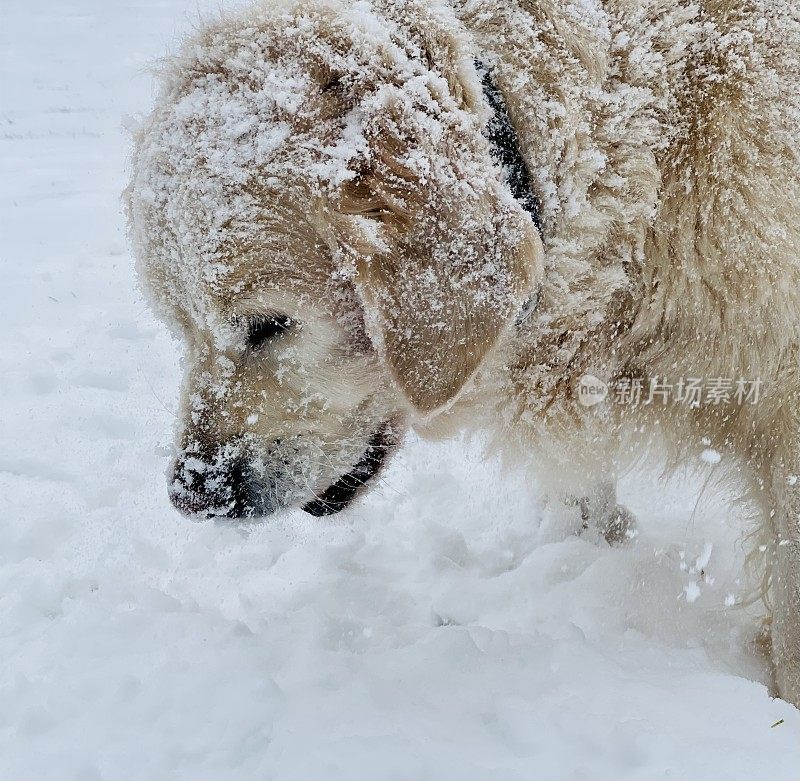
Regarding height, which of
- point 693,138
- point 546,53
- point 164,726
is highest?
point 546,53

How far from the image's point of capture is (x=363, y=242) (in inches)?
71.6

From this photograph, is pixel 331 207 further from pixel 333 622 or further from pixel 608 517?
pixel 608 517

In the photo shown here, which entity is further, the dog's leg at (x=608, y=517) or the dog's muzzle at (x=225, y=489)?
the dog's leg at (x=608, y=517)

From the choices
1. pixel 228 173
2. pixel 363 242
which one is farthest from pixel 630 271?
pixel 228 173

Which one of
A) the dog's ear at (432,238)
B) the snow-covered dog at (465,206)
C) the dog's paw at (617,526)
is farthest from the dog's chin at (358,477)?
→ the dog's paw at (617,526)

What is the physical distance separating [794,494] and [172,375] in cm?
332

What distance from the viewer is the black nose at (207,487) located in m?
2.12

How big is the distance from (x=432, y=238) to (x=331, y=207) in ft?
0.89

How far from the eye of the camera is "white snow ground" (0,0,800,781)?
73.7 inches

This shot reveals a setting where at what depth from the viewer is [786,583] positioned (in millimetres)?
2311

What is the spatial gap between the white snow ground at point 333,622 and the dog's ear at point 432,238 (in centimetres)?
80

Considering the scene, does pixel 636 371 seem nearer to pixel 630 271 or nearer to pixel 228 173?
pixel 630 271

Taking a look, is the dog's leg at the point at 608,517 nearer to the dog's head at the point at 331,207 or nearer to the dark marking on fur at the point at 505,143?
the dog's head at the point at 331,207

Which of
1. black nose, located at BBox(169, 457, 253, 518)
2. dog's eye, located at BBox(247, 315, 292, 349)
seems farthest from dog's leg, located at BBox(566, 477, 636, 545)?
dog's eye, located at BBox(247, 315, 292, 349)
